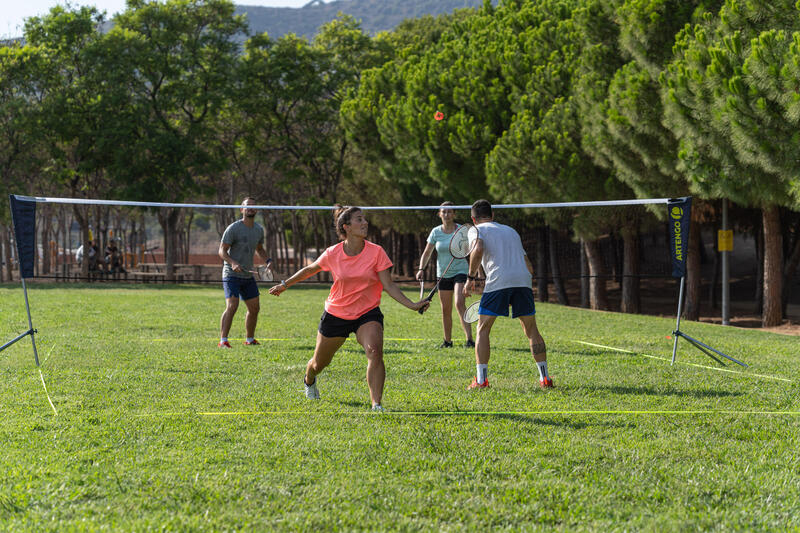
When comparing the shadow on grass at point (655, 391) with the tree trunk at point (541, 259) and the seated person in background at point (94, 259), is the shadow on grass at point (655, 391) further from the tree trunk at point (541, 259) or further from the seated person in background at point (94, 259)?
the seated person in background at point (94, 259)

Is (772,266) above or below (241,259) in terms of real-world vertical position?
below

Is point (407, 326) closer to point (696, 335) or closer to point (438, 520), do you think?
point (696, 335)

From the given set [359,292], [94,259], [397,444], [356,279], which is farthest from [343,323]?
[94,259]

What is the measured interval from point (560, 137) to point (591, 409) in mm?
18525

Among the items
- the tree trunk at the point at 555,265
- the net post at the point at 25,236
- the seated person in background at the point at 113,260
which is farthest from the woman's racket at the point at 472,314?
the seated person in background at the point at 113,260

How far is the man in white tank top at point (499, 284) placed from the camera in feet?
30.4

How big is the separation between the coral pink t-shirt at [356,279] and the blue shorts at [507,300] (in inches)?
66.1

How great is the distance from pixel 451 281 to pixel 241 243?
10.0ft

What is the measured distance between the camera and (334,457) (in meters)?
6.23

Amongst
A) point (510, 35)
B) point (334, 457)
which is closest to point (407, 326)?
point (334, 457)

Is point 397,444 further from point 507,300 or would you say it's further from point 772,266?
point 772,266

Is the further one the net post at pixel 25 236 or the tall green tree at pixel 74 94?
the tall green tree at pixel 74 94

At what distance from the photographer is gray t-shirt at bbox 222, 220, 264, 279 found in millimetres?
12578

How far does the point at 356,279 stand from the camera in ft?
26.1
